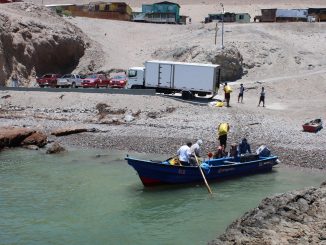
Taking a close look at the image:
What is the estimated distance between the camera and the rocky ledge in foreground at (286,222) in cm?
1103

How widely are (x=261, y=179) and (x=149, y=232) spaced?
30.0 ft

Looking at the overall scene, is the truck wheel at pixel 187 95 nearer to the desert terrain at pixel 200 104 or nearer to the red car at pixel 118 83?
the desert terrain at pixel 200 104

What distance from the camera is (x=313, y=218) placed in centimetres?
1166

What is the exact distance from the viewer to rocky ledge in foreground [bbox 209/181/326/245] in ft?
36.2

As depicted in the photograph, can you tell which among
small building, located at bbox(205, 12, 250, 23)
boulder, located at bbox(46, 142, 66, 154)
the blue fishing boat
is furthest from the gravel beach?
small building, located at bbox(205, 12, 250, 23)

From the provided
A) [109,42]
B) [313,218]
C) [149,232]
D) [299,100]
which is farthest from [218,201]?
[109,42]

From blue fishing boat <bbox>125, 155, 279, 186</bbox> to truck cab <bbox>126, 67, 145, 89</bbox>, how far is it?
19.4m

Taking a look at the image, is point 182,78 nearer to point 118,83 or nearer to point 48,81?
point 118,83

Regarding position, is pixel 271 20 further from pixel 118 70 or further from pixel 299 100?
pixel 299 100

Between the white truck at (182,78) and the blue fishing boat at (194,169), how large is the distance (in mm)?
15996

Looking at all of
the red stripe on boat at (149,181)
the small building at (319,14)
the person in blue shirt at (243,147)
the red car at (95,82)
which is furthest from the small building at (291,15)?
the red stripe on boat at (149,181)

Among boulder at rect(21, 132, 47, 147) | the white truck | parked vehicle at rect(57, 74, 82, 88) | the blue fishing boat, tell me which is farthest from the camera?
parked vehicle at rect(57, 74, 82, 88)

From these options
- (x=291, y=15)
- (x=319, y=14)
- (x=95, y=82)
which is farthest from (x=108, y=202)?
(x=319, y=14)

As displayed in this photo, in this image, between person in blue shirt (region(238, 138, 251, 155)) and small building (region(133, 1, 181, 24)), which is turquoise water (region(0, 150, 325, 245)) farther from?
small building (region(133, 1, 181, 24))
